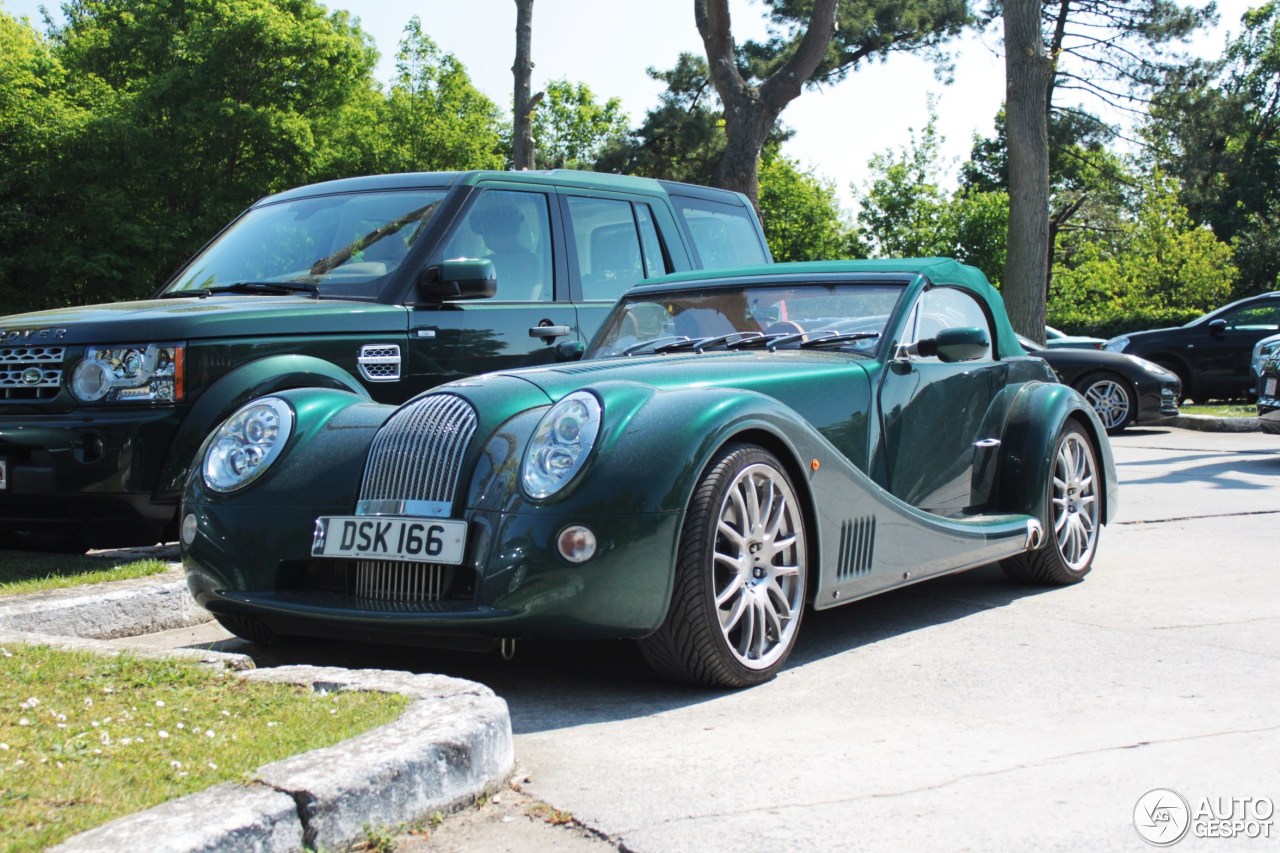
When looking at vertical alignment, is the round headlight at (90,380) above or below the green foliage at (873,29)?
below

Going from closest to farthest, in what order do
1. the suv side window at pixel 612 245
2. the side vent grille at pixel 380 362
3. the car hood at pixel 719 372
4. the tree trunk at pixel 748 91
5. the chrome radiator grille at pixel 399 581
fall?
the chrome radiator grille at pixel 399 581 → the car hood at pixel 719 372 → the side vent grille at pixel 380 362 → the suv side window at pixel 612 245 → the tree trunk at pixel 748 91

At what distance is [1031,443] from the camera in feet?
20.1

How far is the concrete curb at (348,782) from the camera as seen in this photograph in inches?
102

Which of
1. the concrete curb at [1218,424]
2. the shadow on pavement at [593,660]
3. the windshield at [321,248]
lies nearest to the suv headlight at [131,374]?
the windshield at [321,248]

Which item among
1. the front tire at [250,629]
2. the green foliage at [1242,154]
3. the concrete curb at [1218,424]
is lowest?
the front tire at [250,629]

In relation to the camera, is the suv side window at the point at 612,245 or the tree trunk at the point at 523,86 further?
the tree trunk at the point at 523,86

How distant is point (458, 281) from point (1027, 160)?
13.8 m

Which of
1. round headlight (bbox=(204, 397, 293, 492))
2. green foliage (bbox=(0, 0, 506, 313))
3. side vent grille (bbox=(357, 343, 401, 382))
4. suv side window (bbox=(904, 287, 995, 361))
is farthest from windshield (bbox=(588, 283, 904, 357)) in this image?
green foliage (bbox=(0, 0, 506, 313))

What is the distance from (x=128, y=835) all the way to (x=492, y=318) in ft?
16.0

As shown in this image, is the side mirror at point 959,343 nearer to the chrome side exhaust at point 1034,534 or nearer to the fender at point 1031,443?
the fender at point 1031,443

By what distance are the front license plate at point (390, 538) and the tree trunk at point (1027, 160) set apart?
1543 centimetres

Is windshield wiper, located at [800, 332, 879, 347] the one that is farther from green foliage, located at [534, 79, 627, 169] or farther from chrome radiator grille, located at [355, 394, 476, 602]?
green foliage, located at [534, 79, 627, 169]

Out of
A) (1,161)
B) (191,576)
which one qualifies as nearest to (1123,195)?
(1,161)

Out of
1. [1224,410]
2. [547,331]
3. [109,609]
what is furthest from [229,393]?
[1224,410]
